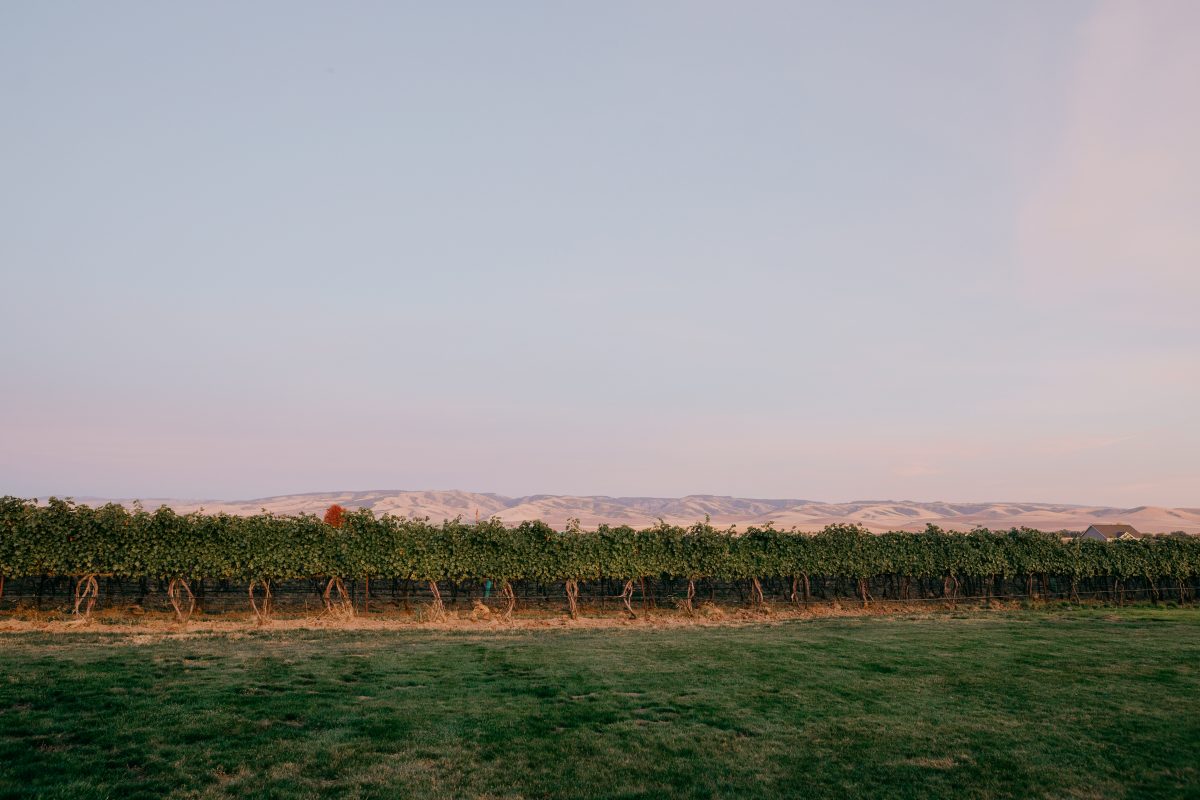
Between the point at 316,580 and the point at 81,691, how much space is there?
22111mm

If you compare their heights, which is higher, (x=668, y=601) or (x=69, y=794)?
(x=69, y=794)

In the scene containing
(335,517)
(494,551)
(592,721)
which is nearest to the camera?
(592,721)

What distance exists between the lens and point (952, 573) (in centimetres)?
4150

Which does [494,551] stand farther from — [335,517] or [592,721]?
[592,721]

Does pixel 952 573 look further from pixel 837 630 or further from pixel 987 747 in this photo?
pixel 987 747

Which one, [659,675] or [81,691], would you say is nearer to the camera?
[81,691]

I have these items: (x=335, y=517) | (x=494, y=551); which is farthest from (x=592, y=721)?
(x=335, y=517)

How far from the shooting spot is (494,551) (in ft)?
115

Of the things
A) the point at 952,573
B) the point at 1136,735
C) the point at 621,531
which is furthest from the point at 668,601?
the point at 1136,735

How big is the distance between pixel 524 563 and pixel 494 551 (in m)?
1.62

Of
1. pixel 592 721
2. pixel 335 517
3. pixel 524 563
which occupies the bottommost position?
pixel 592 721

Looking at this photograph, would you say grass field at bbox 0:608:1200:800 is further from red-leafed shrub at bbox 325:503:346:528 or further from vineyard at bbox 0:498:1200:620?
red-leafed shrub at bbox 325:503:346:528

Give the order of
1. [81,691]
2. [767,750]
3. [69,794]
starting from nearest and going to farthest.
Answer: [69,794] < [767,750] < [81,691]

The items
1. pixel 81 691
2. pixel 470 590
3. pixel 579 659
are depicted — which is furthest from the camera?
pixel 470 590
